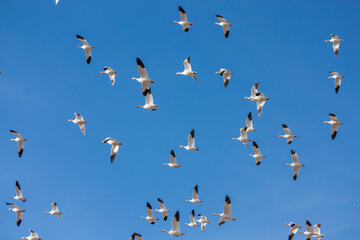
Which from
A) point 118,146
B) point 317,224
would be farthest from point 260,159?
point 118,146

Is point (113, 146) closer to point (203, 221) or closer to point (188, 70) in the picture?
point (188, 70)

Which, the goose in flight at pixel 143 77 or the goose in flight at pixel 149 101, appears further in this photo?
the goose in flight at pixel 149 101

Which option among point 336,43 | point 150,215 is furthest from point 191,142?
point 336,43

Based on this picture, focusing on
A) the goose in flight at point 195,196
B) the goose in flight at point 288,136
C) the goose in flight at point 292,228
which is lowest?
the goose in flight at point 292,228

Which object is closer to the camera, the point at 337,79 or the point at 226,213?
the point at 226,213

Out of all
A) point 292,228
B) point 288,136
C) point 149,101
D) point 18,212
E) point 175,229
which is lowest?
point 292,228

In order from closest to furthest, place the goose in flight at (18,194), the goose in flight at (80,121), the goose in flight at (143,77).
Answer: the goose in flight at (143,77) < the goose in flight at (80,121) < the goose in flight at (18,194)

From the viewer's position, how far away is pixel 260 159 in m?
38.1

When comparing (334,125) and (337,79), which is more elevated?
(337,79)

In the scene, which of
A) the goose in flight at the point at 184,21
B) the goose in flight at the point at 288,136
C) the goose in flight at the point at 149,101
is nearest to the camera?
the goose in flight at the point at 149,101

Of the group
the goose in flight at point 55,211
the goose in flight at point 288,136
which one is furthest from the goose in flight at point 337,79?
the goose in flight at point 55,211

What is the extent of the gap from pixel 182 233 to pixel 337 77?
481 inches

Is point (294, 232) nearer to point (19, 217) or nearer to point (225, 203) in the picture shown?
point (225, 203)

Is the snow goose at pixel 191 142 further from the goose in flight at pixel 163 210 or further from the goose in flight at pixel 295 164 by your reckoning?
the goose in flight at pixel 295 164
